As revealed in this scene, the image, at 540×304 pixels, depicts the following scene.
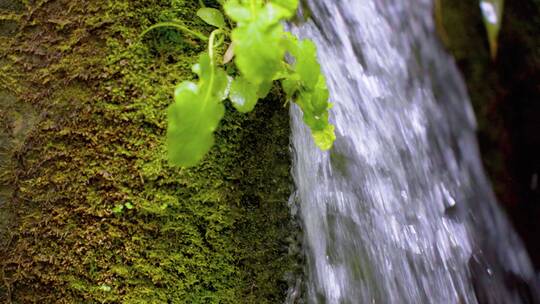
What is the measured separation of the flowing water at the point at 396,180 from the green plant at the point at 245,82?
27 centimetres

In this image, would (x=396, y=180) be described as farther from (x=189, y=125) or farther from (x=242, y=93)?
(x=189, y=125)

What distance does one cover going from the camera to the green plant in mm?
1042

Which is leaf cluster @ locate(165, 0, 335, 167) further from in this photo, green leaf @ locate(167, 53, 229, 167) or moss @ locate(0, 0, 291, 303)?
moss @ locate(0, 0, 291, 303)

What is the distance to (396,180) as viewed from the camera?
2.00 meters

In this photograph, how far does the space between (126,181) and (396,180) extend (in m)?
1.18

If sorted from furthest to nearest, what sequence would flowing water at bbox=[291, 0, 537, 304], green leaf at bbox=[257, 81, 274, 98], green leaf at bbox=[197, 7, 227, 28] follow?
flowing water at bbox=[291, 0, 537, 304]
green leaf at bbox=[197, 7, 227, 28]
green leaf at bbox=[257, 81, 274, 98]

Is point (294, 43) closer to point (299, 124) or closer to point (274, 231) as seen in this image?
point (299, 124)

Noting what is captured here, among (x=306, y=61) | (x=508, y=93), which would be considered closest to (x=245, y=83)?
(x=306, y=61)

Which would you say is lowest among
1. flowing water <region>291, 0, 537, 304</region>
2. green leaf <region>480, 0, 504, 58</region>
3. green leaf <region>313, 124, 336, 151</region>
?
flowing water <region>291, 0, 537, 304</region>

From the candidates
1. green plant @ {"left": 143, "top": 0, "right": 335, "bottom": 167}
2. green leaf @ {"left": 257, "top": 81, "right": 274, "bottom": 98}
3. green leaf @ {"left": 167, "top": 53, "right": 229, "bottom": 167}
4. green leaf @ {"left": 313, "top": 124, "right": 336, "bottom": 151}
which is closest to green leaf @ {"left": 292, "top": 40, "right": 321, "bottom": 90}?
green plant @ {"left": 143, "top": 0, "right": 335, "bottom": 167}

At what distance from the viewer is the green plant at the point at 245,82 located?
3.42 feet

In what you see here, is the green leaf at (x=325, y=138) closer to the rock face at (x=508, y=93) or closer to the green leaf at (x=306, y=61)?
the green leaf at (x=306, y=61)

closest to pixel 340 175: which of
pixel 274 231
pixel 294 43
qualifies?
pixel 274 231

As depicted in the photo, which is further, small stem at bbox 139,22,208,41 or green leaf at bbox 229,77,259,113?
small stem at bbox 139,22,208,41
